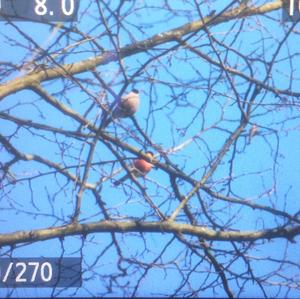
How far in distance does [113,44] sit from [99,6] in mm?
117

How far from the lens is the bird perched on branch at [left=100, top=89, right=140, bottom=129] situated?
1.99 m

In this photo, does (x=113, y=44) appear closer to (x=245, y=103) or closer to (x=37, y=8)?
(x=37, y=8)

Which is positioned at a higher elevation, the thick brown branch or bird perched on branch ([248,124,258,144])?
bird perched on branch ([248,124,258,144])

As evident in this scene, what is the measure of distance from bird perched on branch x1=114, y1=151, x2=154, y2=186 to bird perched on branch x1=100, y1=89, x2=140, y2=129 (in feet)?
0.48

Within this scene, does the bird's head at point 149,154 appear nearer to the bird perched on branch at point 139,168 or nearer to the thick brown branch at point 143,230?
the bird perched on branch at point 139,168

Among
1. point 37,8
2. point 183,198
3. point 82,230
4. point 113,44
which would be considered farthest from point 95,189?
point 37,8

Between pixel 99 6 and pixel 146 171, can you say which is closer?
pixel 99 6

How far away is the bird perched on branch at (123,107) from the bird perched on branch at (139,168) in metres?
0.15

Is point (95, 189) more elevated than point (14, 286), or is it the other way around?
point (95, 189)

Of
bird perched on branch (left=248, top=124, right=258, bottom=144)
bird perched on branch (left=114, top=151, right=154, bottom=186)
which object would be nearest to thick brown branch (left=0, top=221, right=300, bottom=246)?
bird perched on branch (left=114, top=151, right=154, bottom=186)

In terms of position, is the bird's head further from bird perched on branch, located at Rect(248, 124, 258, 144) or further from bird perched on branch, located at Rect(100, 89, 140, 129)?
bird perched on branch, located at Rect(248, 124, 258, 144)

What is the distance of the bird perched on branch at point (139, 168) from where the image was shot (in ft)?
6.83

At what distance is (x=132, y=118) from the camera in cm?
203

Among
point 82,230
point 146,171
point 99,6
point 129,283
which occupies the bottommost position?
point 129,283
